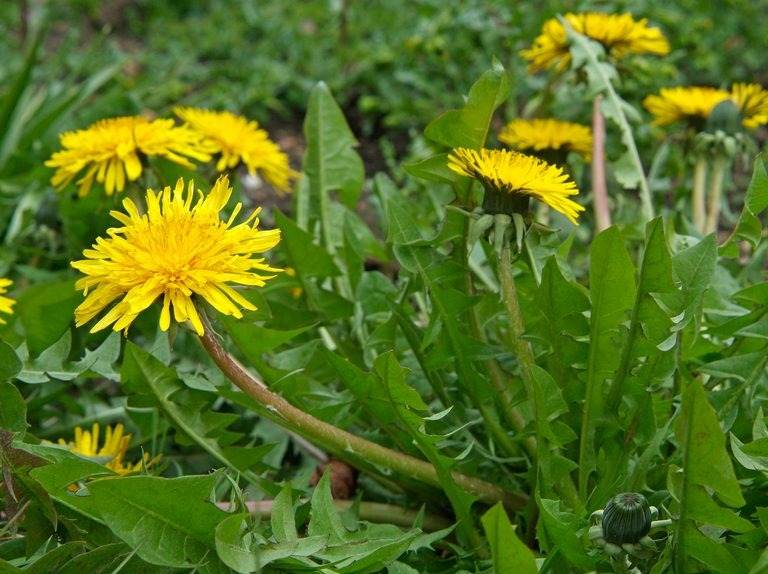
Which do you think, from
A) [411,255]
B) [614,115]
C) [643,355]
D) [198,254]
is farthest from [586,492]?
[614,115]

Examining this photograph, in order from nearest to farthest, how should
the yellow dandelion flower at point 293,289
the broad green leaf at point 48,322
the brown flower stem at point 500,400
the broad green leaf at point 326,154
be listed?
the brown flower stem at point 500,400
the broad green leaf at point 48,322
the yellow dandelion flower at point 293,289
the broad green leaf at point 326,154

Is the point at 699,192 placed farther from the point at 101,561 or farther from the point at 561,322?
the point at 101,561

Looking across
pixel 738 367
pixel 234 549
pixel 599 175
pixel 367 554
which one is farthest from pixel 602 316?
pixel 599 175

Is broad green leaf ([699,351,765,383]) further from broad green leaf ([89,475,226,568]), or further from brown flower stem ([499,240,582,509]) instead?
broad green leaf ([89,475,226,568])

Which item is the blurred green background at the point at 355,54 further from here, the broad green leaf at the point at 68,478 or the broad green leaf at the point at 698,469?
the broad green leaf at the point at 698,469

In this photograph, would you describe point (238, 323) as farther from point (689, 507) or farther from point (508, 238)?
point (689, 507)

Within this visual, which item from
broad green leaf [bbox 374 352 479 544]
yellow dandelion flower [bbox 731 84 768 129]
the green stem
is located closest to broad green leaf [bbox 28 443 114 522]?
broad green leaf [bbox 374 352 479 544]

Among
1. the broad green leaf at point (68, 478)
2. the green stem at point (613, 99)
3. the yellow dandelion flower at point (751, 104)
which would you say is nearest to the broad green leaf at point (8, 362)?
the broad green leaf at point (68, 478)
